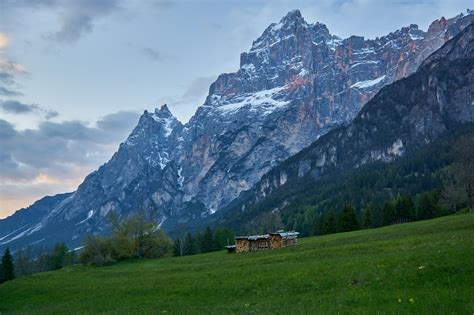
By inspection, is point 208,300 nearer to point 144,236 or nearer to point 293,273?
point 293,273

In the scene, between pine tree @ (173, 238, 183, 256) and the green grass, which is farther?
pine tree @ (173, 238, 183, 256)

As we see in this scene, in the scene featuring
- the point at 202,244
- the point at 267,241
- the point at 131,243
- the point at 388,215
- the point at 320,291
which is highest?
the point at 388,215

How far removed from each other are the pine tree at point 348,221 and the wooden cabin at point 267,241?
83.9ft

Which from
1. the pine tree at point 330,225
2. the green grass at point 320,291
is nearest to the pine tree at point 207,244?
the pine tree at point 330,225

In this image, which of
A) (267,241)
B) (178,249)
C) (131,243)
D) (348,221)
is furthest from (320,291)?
(178,249)

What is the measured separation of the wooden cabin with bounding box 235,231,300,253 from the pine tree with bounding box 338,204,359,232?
1006 inches

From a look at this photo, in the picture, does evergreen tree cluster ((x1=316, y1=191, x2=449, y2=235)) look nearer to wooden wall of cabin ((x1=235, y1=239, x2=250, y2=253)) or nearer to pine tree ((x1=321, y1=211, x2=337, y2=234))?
pine tree ((x1=321, y1=211, x2=337, y2=234))

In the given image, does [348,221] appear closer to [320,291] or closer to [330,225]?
[330,225]

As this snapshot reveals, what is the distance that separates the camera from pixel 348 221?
104m

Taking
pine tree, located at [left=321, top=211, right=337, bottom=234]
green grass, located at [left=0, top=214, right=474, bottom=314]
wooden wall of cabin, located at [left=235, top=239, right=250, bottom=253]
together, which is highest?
pine tree, located at [left=321, top=211, right=337, bottom=234]

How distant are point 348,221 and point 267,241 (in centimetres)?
3030

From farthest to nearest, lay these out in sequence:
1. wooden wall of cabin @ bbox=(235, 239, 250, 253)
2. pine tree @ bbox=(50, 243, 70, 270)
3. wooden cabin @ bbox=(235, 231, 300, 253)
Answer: pine tree @ bbox=(50, 243, 70, 270), wooden wall of cabin @ bbox=(235, 239, 250, 253), wooden cabin @ bbox=(235, 231, 300, 253)

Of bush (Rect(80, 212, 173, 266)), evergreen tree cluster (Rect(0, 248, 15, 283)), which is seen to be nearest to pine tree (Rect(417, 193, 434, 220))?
bush (Rect(80, 212, 173, 266))

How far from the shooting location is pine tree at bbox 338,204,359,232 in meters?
104
